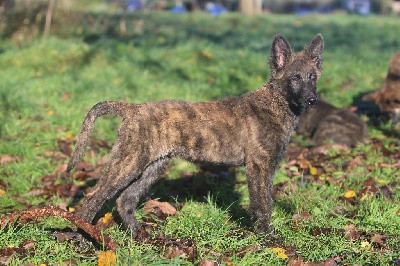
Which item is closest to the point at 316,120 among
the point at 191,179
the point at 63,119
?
the point at 191,179

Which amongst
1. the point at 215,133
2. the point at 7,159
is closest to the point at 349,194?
the point at 215,133

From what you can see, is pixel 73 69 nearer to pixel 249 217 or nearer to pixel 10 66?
pixel 10 66

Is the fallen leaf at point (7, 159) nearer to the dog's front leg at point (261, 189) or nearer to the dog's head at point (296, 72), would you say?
the dog's front leg at point (261, 189)

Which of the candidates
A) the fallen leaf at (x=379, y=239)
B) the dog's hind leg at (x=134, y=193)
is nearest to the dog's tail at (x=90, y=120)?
the dog's hind leg at (x=134, y=193)

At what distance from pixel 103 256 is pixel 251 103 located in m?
2.15

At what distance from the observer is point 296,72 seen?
5430 millimetres

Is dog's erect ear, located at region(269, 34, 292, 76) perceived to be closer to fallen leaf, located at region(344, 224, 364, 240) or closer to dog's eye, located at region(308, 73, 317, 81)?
dog's eye, located at region(308, 73, 317, 81)

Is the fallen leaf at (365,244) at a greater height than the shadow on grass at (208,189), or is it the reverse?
the fallen leaf at (365,244)

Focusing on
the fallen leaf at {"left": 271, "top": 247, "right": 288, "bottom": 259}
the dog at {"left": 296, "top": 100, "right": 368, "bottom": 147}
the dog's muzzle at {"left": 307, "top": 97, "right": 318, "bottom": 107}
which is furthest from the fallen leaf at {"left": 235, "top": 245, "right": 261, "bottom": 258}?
the dog at {"left": 296, "top": 100, "right": 368, "bottom": 147}

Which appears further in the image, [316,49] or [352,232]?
[316,49]

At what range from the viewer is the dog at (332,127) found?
26.1 ft

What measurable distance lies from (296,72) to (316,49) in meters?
0.41

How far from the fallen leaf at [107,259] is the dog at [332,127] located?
14.8 ft

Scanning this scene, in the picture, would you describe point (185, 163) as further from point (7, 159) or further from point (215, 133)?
point (7, 159)
